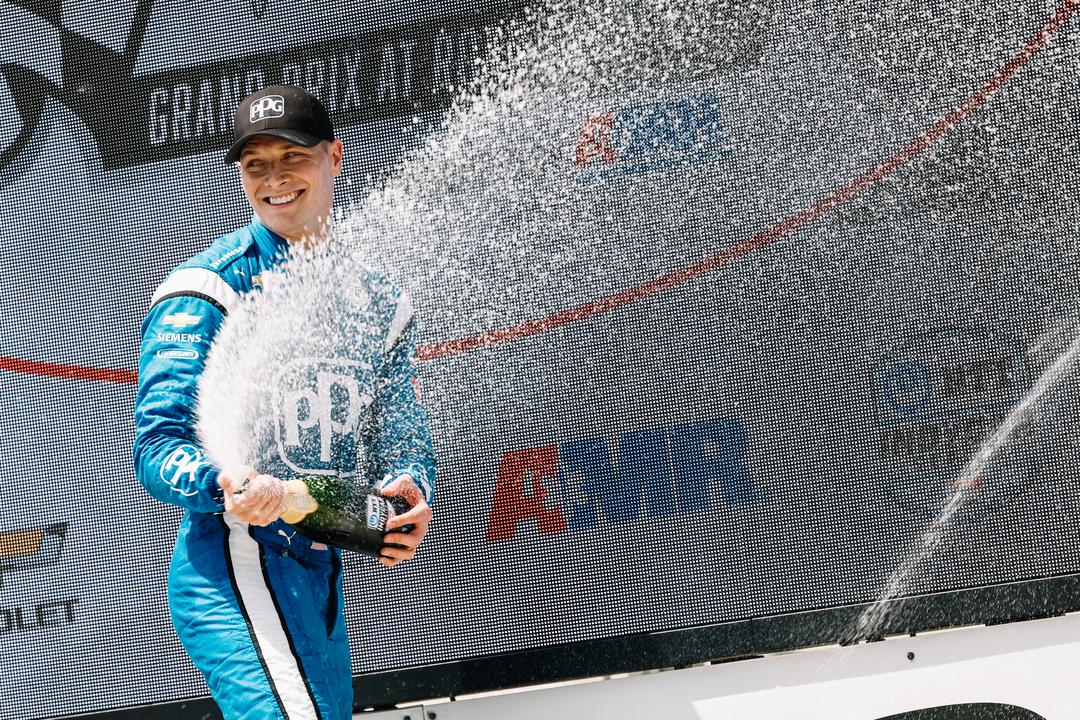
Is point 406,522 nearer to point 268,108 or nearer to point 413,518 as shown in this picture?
point 413,518

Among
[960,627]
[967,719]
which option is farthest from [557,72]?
[967,719]

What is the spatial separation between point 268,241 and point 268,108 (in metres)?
0.28

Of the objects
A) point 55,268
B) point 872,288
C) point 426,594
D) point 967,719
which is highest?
point 55,268

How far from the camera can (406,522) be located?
7.32 ft

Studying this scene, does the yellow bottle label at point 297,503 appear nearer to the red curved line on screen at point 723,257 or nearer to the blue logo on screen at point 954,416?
the red curved line on screen at point 723,257

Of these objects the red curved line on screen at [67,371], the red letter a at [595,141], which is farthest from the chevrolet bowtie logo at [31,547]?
the red letter a at [595,141]

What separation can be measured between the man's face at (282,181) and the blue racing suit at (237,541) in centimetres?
4

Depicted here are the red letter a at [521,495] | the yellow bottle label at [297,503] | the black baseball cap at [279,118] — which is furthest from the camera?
the red letter a at [521,495]

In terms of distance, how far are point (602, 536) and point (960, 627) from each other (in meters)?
0.95

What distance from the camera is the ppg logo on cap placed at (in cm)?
233

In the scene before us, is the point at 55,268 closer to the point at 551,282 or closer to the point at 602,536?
the point at 551,282

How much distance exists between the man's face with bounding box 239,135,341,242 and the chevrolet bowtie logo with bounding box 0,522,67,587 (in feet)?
3.87

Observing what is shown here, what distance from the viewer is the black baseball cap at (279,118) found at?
232 cm

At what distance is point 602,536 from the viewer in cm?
287
